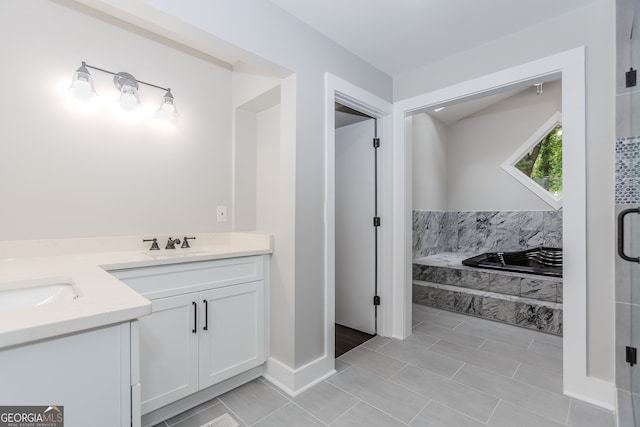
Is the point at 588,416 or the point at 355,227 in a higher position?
the point at 355,227

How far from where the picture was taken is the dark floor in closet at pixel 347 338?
251cm

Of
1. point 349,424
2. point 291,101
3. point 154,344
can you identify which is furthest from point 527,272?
point 154,344

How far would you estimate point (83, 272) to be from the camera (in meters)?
1.20

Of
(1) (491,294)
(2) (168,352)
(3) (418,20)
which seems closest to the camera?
(2) (168,352)

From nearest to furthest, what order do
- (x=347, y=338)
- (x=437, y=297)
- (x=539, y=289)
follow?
(x=347, y=338) < (x=539, y=289) < (x=437, y=297)

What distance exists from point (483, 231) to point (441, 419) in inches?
146

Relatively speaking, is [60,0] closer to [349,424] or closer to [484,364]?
A: [349,424]

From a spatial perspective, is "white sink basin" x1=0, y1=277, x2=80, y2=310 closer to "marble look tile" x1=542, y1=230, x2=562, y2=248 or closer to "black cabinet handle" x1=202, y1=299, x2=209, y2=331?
"black cabinet handle" x1=202, y1=299, x2=209, y2=331

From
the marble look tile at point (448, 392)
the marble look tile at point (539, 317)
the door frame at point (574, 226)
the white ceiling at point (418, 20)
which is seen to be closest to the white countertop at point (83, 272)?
the marble look tile at point (448, 392)

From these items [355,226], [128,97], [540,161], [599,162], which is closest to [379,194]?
[355,226]

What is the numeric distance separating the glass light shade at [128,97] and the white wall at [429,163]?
3418 mm

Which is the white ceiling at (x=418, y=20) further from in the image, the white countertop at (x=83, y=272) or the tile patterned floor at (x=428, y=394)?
the tile patterned floor at (x=428, y=394)

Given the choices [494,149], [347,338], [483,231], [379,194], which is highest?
[494,149]

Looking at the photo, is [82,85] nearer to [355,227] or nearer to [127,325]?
[127,325]
